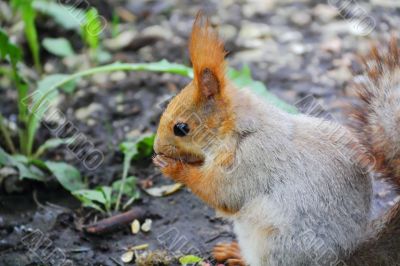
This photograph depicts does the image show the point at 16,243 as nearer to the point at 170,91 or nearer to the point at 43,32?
the point at 170,91

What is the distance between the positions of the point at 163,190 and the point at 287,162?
0.74 metres

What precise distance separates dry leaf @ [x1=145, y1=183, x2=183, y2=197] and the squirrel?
519mm

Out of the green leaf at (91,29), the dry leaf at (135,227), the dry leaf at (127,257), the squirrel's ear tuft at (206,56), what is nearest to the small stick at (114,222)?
the dry leaf at (135,227)

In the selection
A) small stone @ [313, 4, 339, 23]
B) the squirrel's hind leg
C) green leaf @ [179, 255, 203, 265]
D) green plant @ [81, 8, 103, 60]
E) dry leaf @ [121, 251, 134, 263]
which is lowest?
dry leaf @ [121, 251, 134, 263]

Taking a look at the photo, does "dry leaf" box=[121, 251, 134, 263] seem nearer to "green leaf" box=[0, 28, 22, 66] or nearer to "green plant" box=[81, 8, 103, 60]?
"green leaf" box=[0, 28, 22, 66]

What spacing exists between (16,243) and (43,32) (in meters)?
1.32

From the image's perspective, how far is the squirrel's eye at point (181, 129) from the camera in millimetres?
1656

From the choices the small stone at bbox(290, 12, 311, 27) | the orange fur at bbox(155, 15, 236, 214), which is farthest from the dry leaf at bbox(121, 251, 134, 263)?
the small stone at bbox(290, 12, 311, 27)

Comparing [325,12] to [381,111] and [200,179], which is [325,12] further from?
[200,179]

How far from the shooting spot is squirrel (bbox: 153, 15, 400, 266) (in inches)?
61.2

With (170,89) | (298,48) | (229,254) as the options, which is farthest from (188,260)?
(298,48)

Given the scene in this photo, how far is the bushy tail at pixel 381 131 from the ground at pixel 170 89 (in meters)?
0.09

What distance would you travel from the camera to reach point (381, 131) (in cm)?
158

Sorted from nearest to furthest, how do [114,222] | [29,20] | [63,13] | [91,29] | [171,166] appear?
[171,166] → [114,222] → [29,20] → [91,29] → [63,13]
